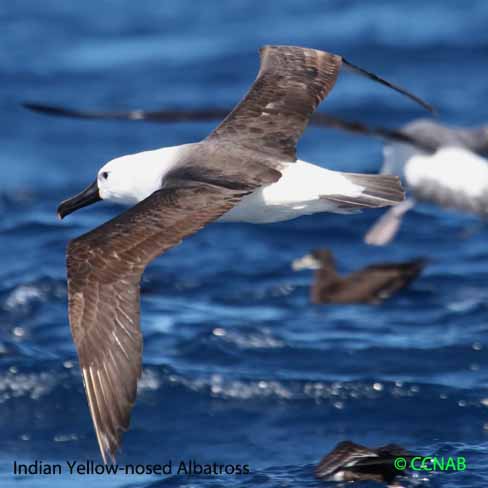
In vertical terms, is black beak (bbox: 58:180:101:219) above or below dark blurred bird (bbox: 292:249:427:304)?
below

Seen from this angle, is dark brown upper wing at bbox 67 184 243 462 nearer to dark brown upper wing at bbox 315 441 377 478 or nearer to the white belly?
the white belly

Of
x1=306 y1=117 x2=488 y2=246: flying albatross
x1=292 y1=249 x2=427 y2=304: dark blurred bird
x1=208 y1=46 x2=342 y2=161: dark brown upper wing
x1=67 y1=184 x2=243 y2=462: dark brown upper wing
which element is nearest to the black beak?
x1=208 y1=46 x2=342 y2=161: dark brown upper wing

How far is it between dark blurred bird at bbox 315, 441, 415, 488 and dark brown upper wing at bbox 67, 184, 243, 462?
122cm

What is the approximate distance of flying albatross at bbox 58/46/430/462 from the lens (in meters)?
6.16

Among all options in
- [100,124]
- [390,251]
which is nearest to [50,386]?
[390,251]

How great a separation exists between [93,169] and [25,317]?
14.0ft

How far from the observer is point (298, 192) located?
23.9ft

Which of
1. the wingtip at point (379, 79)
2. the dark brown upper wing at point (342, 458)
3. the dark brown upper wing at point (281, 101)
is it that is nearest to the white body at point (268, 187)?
the dark brown upper wing at point (281, 101)

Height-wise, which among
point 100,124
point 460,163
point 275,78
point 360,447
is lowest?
point 360,447

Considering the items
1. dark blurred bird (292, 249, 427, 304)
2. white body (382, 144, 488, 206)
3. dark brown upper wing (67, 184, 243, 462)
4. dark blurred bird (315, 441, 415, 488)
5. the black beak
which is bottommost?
dark blurred bird (315, 441, 415, 488)

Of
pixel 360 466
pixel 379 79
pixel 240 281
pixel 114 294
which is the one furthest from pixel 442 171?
pixel 114 294

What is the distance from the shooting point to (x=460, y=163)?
12656 mm

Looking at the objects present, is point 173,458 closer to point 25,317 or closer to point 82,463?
point 82,463

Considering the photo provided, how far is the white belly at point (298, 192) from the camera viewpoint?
727cm
